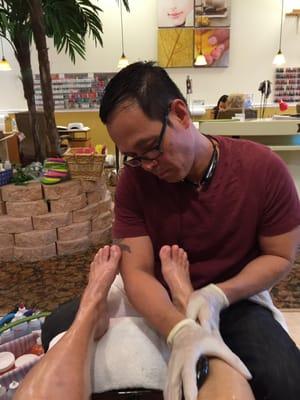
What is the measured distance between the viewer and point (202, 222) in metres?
0.96

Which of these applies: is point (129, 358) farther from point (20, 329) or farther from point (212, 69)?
point (212, 69)

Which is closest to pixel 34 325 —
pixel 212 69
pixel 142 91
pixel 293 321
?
pixel 142 91

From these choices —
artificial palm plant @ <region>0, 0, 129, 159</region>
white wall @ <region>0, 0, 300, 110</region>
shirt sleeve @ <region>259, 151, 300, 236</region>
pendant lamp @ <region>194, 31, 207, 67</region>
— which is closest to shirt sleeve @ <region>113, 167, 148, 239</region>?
shirt sleeve @ <region>259, 151, 300, 236</region>

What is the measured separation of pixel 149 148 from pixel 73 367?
1.75 ft

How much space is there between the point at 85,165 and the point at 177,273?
1638 millimetres

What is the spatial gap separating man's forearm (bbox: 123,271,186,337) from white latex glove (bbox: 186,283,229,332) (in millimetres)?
36

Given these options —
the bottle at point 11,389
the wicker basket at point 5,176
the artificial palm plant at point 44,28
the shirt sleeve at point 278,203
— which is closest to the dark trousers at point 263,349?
the shirt sleeve at point 278,203

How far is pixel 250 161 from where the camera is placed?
954 mm

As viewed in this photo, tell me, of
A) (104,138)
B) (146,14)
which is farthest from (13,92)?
(146,14)

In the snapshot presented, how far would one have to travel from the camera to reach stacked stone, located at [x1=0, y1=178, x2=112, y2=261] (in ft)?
7.70

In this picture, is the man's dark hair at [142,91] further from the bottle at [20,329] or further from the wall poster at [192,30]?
the wall poster at [192,30]

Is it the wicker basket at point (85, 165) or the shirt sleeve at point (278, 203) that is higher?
the shirt sleeve at point (278, 203)

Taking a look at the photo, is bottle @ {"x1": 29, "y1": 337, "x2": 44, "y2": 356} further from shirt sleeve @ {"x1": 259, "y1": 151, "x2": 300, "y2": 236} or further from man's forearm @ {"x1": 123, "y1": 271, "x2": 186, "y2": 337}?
shirt sleeve @ {"x1": 259, "y1": 151, "x2": 300, "y2": 236}

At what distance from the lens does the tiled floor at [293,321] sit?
1.64m
